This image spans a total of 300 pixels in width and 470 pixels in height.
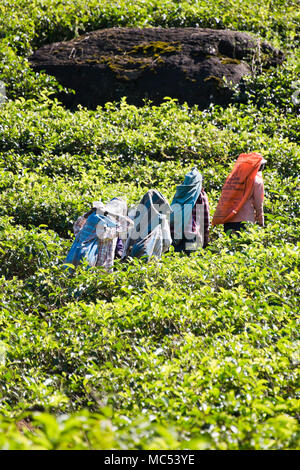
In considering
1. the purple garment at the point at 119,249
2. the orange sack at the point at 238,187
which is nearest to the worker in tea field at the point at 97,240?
the purple garment at the point at 119,249

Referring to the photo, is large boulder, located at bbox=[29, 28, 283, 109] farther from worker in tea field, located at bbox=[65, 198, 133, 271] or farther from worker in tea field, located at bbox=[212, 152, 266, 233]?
worker in tea field, located at bbox=[65, 198, 133, 271]

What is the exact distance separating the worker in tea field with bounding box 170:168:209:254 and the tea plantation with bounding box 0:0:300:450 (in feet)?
1.40

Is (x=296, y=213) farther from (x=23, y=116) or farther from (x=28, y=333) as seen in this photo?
(x=23, y=116)

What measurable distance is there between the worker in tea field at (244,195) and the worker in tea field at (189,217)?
0.33m

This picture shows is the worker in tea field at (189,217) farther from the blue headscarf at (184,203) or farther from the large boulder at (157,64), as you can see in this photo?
the large boulder at (157,64)

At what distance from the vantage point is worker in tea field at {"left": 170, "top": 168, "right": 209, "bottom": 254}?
6836mm

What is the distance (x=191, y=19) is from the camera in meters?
14.0

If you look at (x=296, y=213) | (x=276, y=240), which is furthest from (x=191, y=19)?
(x=276, y=240)

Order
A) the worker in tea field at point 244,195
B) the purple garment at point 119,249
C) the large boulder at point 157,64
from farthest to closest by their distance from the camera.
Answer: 1. the large boulder at point 157,64
2. the worker in tea field at point 244,195
3. the purple garment at point 119,249

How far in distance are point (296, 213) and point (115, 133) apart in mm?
3734

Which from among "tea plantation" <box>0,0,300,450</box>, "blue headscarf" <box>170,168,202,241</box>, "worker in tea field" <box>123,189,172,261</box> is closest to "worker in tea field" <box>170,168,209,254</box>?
"blue headscarf" <box>170,168,202,241</box>

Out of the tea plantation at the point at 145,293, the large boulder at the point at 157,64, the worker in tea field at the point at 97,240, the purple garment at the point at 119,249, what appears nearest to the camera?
the tea plantation at the point at 145,293

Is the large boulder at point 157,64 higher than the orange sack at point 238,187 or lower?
higher

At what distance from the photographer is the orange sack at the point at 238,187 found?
7.09 meters
